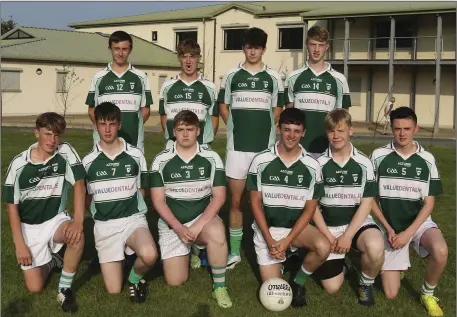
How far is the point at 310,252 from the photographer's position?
14.9 ft

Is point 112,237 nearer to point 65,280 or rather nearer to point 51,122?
point 65,280

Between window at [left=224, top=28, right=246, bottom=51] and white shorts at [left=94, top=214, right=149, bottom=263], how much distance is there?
28692mm

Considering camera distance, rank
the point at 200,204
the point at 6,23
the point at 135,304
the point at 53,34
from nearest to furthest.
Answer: the point at 135,304 → the point at 200,204 → the point at 53,34 → the point at 6,23

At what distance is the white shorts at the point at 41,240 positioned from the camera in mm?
4605

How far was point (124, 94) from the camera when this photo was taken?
5.64 meters

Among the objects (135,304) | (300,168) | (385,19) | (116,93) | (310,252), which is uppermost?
(385,19)

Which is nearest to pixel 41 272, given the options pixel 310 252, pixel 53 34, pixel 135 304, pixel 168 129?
pixel 135 304

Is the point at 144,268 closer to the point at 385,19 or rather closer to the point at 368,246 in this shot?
the point at 368,246

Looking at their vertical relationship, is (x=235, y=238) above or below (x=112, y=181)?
below

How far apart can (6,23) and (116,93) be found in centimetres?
5835

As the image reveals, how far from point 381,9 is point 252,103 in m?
22.1

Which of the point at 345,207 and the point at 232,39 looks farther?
the point at 232,39

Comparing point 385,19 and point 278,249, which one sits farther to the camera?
point 385,19

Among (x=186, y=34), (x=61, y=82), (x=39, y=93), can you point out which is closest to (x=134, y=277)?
(x=39, y=93)
